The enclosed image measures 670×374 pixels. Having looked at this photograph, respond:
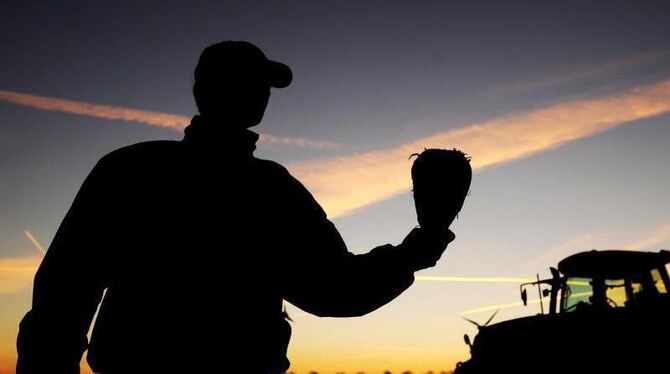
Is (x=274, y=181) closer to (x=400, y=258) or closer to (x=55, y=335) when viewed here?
(x=400, y=258)

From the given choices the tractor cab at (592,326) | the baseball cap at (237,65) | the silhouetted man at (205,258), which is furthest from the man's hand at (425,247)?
the tractor cab at (592,326)

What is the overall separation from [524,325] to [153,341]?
10.5m

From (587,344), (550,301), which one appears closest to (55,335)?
(587,344)

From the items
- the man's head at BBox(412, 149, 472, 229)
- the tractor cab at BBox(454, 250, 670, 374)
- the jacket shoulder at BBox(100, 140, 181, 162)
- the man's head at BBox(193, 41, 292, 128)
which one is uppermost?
the man's head at BBox(193, 41, 292, 128)

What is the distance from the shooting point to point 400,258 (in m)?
2.00

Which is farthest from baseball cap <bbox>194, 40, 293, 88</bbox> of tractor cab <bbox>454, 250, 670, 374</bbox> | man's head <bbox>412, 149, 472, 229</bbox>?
tractor cab <bbox>454, 250, 670, 374</bbox>

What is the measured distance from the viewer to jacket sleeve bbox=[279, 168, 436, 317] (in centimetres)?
201

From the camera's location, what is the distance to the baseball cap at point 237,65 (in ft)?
6.75

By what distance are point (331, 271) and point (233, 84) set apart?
76cm

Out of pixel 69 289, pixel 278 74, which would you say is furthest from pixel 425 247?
pixel 69 289

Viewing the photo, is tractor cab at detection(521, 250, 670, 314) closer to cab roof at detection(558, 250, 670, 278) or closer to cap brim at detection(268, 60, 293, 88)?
cab roof at detection(558, 250, 670, 278)

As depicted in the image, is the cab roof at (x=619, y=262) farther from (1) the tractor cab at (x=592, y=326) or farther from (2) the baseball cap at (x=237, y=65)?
(2) the baseball cap at (x=237, y=65)

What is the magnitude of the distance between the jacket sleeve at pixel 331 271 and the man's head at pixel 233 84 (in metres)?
0.34

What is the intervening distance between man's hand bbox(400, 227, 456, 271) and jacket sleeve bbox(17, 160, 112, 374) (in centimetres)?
103
